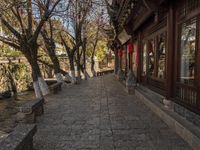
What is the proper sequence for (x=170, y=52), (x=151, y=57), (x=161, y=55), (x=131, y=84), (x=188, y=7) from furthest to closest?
1. (x=131, y=84)
2. (x=151, y=57)
3. (x=161, y=55)
4. (x=170, y=52)
5. (x=188, y=7)

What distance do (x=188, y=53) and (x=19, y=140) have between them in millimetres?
4079

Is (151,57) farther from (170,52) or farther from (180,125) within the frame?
(180,125)

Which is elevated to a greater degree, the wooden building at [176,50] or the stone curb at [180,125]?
the wooden building at [176,50]

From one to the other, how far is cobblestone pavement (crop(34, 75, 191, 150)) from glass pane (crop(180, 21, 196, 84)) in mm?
1259

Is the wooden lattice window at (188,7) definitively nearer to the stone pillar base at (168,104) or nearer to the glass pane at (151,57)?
the stone pillar base at (168,104)

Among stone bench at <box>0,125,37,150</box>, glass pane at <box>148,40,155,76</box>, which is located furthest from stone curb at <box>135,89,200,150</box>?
stone bench at <box>0,125,37,150</box>

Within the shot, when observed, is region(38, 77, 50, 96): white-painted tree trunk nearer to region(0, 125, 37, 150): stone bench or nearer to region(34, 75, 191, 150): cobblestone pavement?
region(34, 75, 191, 150): cobblestone pavement

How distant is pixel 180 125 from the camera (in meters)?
6.30

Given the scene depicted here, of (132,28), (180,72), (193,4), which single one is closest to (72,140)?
(180,72)

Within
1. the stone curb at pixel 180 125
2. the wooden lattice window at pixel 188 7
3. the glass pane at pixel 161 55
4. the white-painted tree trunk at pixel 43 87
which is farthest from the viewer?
the white-painted tree trunk at pixel 43 87

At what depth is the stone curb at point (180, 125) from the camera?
5.48m

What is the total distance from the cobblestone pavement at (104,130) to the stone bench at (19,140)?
595 millimetres

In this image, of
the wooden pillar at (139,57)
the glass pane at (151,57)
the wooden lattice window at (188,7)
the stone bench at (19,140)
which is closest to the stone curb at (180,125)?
the wooden lattice window at (188,7)

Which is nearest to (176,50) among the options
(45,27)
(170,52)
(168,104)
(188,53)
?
(170,52)
